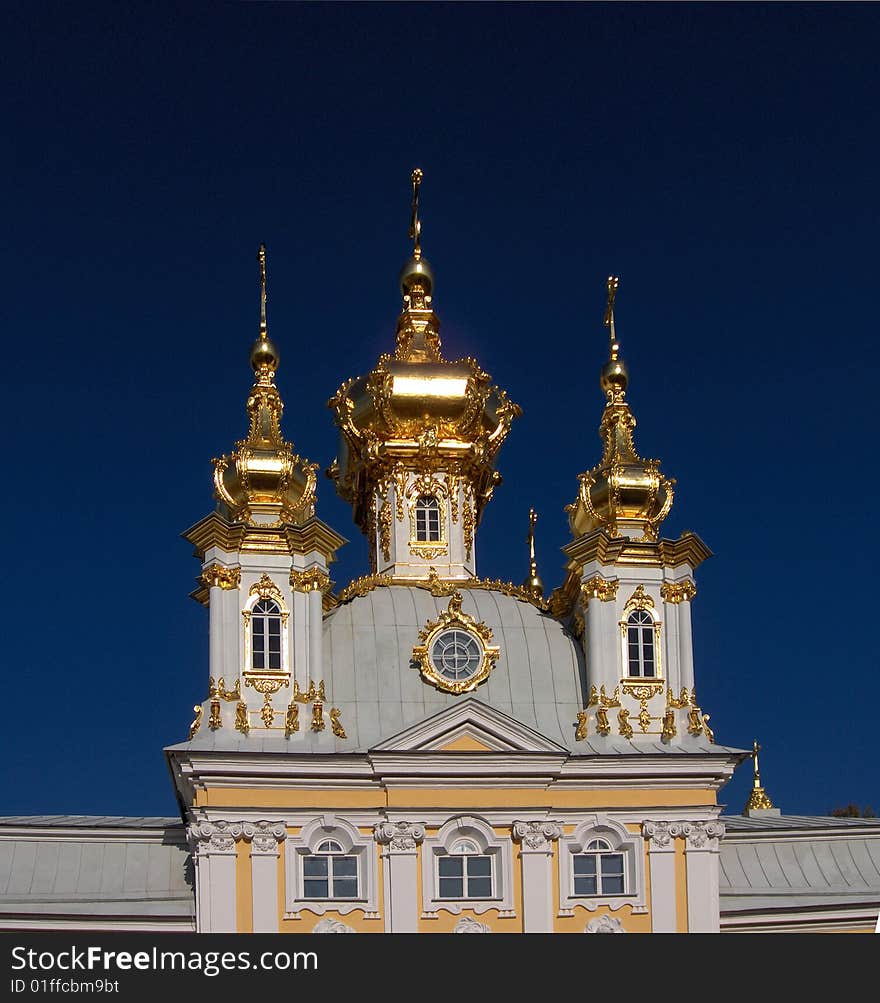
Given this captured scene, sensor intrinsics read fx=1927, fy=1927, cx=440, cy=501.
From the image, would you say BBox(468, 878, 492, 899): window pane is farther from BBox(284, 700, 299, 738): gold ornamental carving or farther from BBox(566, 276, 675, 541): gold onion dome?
BBox(566, 276, 675, 541): gold onion dome

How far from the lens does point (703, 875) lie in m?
33.3

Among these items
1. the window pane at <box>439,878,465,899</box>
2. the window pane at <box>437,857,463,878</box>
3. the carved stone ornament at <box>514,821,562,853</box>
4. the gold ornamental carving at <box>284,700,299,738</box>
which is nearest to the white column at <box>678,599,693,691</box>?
the carved stone ornament at <box>514,821,562,853</box>

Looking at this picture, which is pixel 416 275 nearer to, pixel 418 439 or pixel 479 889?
pixel 418 439

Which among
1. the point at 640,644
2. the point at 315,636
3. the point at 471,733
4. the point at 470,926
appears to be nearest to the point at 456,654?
the point at 471,733

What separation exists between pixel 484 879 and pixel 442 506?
8.25m

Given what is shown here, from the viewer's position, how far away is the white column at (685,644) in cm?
3488

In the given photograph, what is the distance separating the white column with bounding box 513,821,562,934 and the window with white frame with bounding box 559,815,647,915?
28 cm

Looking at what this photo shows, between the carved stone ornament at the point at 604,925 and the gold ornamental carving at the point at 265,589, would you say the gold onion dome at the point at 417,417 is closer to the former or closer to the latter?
the gold ornamental carving at the point at 265,589

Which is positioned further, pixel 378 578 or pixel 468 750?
pixel 378 578

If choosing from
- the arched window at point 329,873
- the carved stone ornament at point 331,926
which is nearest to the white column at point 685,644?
the arched window at point 329,873

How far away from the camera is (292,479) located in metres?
35.0

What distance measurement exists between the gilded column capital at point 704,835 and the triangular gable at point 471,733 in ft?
8.63

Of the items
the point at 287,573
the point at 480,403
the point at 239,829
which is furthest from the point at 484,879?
the point at 480,403

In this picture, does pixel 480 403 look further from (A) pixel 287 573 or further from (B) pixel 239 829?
(B) pixel 239 829
